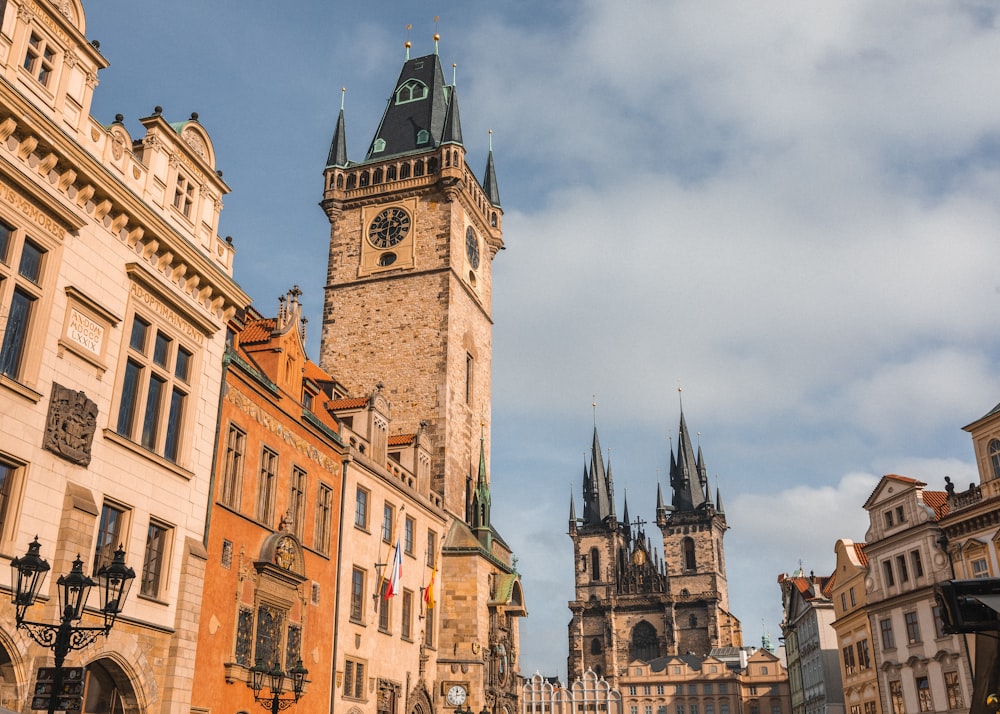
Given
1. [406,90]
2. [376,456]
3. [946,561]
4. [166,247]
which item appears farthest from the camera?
[406,90]

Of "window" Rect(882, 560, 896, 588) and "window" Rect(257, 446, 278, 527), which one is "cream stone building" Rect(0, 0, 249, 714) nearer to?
"window" Rect(257, 446, 278, 527)

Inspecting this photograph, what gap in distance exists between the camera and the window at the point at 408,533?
31602mm

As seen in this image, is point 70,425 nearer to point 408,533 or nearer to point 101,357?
point 101,357

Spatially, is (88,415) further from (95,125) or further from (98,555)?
(95,125)

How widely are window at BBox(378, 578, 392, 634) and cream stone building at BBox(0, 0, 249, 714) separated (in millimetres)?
10609

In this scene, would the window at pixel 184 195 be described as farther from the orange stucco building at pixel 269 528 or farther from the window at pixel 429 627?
the window at pixel 429 627

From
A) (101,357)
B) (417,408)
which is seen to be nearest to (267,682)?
(101,357)

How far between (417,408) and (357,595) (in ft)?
40.8

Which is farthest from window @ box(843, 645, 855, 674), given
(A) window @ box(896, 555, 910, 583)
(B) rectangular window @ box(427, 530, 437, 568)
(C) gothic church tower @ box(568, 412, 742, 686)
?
(C) gothic church tower @ box(568, 412, 742, 686)

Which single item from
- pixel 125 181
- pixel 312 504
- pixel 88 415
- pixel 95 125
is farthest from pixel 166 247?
pixel 312 504

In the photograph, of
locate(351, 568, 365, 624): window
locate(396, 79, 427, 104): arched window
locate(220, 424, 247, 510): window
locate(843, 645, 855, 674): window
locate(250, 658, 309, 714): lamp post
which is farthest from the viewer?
locate(396, 79, 427, 104): arched window

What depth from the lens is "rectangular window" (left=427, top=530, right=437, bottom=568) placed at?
33.8 meters

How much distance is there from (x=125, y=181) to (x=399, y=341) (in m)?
23.3

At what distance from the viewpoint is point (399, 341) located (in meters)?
40.8
